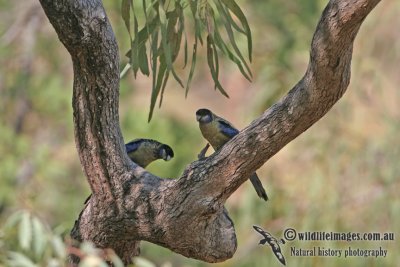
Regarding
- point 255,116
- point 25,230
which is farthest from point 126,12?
point 255,116

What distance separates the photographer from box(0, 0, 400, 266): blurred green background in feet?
22.2

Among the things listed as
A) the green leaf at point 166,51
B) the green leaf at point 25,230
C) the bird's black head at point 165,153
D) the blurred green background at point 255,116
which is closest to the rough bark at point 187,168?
the green leaf at point 166,51

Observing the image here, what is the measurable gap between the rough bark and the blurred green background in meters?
2.52

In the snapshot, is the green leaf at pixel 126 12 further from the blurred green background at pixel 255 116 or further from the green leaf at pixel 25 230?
the blurred green background at pixel 255 116

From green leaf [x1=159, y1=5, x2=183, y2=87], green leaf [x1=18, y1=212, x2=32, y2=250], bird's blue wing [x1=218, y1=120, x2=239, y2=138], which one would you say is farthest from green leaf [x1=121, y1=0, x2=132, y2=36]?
green leaf [x1=18, y1=212, x2=32, y2=250]

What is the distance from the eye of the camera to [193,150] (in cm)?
929

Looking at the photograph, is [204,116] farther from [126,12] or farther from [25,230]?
[25,230]

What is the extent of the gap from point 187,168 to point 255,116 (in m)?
3.41

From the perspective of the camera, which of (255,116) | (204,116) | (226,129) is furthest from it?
(255,116)

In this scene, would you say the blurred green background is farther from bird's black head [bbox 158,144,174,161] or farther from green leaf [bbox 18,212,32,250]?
green leaf [bbox 18,212,32,250]

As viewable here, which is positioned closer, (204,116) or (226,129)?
(226,129)

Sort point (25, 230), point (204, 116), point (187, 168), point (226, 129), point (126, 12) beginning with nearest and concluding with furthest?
point (25, 230), point (187, 168), point (126, 12), point (226, 129), point (204, 116)

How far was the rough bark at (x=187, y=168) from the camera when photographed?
3.42m

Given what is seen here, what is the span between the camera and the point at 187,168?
149 inches
